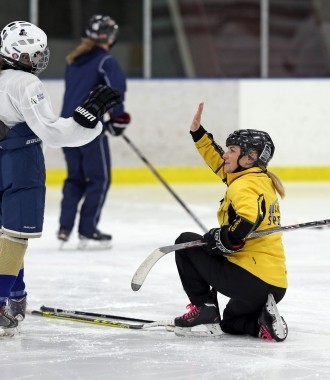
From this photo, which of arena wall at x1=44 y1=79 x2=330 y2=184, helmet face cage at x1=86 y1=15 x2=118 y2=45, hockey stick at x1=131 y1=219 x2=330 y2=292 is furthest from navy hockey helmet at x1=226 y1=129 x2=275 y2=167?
arena wall at x1=44 y1=79 x2=330 y2=184

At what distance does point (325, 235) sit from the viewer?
269 inches

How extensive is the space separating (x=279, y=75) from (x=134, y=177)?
79.4 inches

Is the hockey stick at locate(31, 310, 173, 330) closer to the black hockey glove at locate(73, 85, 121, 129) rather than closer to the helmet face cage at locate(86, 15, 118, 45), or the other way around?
the black hockey glove at locate(73, 85, 121, 129)

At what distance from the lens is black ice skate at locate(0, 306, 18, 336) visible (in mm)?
4031

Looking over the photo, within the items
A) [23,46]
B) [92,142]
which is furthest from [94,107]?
[92,142]

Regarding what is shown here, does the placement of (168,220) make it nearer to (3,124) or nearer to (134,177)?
(134,177)

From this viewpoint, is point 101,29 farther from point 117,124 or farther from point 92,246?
Answer: point 92,246

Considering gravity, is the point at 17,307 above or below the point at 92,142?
below

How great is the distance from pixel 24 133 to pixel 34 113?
0.13 meters

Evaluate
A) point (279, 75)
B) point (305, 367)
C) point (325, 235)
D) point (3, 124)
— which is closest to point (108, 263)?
point (325, 235)

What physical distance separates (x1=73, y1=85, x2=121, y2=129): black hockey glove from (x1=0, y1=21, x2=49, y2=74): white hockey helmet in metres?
0.25

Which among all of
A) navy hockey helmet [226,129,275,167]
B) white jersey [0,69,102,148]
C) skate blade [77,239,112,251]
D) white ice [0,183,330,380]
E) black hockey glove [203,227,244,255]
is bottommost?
skate blade [77,239,112,251]

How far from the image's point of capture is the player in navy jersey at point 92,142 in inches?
255

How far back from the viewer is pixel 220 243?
384 cm
